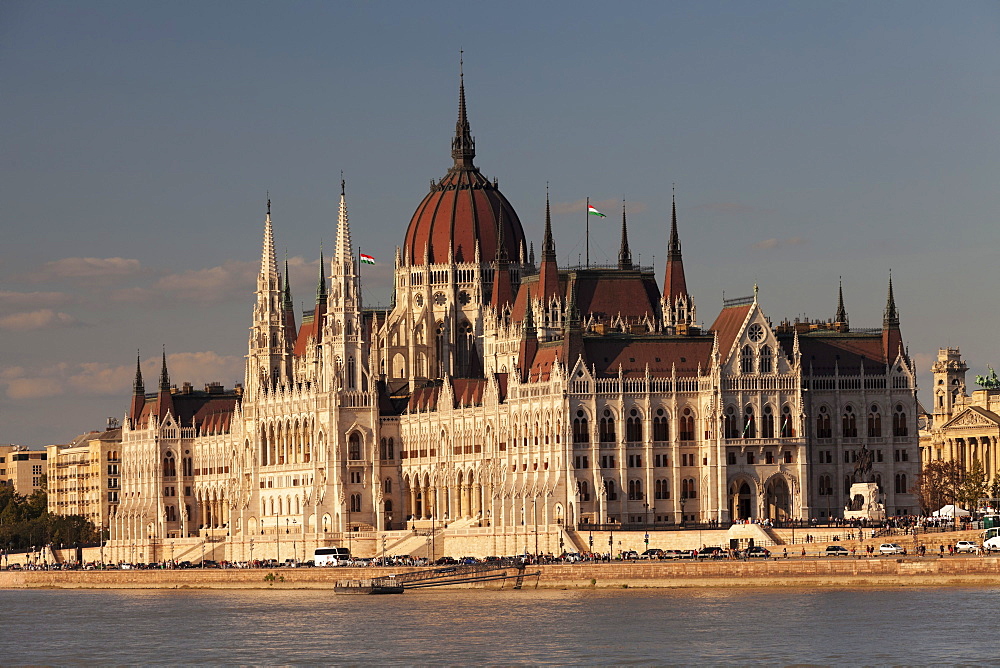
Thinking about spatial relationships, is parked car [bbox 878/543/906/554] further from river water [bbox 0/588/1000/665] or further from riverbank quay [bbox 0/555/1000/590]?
river water [bbox 0/588/1000/665]

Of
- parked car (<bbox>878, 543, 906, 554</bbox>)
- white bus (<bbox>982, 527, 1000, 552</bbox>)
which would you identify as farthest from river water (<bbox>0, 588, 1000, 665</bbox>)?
white bus (<bbox>982, 527, 1000, 552</bbox>)

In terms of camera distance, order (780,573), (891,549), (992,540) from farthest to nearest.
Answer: (891,549), (780,573), (992,540)

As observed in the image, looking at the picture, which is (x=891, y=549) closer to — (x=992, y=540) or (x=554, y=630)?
(x=992, y=540)

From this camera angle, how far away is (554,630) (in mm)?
155875

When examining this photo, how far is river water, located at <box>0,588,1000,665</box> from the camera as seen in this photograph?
143 metres

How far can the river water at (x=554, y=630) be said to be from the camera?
469 ft

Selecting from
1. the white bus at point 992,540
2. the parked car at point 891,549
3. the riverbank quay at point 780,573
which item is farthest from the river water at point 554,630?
the white bus at point 992,540

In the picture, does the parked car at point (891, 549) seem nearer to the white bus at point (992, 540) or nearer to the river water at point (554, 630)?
the white bus at point (992, 540)

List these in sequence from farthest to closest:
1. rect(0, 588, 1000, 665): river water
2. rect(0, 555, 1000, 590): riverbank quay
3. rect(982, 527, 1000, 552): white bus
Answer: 1. rect(982, 527, 1000, 552): white bus
2. rect(0, 555, 1000, 590): riverbank quay
3. rect(0, 588, 1000, 665): river water

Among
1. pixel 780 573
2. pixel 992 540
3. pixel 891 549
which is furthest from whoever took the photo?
pixel 891 549

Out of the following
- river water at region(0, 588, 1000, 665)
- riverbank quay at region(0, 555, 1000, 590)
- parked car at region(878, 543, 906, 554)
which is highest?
parked car at region(878, 543, 906, 554)

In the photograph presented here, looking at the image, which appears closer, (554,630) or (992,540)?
(554,630)

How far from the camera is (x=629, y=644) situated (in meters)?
148

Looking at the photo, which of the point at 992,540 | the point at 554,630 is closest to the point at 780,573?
the point at 992,540
